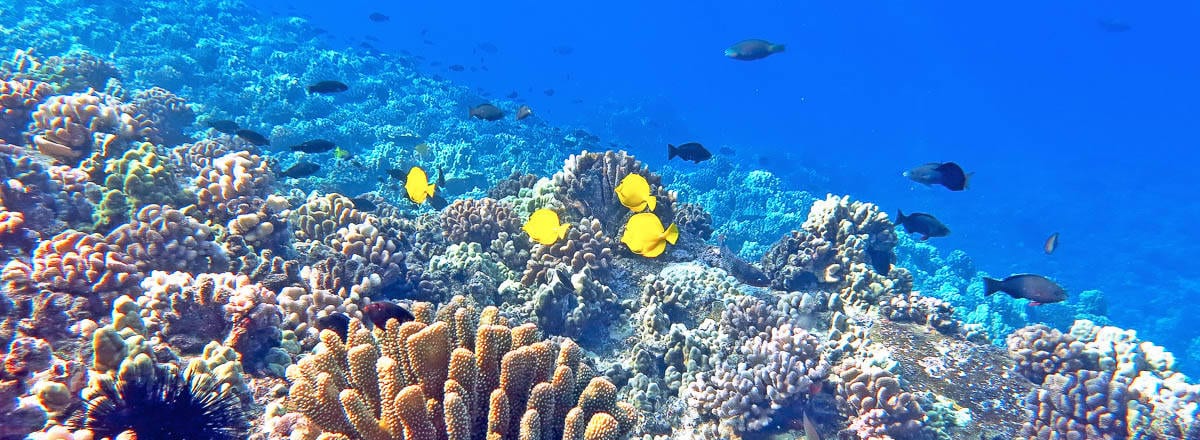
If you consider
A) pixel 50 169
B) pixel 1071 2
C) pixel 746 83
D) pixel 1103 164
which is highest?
pixel 1071 2

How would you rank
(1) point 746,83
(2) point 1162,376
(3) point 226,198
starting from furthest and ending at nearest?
(1) point 746,83
(3) point 226,198
(2) point 1162,376

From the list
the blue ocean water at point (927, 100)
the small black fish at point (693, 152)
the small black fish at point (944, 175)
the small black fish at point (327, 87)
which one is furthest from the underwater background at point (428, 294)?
the blue ocean water at point (927, 100)

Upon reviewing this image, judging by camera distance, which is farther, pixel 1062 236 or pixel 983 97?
pixel 983 97

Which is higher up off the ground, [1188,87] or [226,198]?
[1188,87]

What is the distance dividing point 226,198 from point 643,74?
86765 millimetres

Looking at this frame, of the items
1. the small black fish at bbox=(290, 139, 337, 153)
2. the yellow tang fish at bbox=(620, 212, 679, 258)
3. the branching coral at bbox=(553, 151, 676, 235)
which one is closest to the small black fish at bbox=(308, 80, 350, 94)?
the small black fish at bbox=(290, 139, 337, 153)

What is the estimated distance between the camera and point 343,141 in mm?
15055

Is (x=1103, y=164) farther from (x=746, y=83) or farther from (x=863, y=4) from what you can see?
(x=863, y=4)

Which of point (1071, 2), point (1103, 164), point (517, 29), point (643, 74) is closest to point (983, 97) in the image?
point (1071, 2)

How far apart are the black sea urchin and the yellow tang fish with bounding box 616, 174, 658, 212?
3.37 m

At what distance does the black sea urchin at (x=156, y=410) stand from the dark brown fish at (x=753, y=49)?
806 centimetres

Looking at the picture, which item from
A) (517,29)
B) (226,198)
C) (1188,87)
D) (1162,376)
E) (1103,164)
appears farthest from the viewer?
(517,29)

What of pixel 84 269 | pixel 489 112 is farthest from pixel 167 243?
pixel 489 112

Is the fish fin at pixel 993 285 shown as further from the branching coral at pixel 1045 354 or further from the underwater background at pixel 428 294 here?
the branching coral at pixel 1045 354
